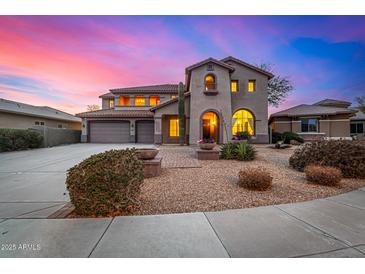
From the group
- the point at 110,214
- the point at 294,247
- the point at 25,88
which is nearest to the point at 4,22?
the point at 110,214

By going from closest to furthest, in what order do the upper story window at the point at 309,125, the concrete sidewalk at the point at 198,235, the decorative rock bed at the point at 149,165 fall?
the concrete sidewalk at the point at 198,235, the decorative rock bed at the point at 149,165, the upper story window at the point at 309,125

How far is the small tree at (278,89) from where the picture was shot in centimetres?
2266

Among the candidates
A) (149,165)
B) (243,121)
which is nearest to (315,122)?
(243,121)

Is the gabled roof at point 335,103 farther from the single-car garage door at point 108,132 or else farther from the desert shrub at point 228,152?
the single-car garage door at point 108,132

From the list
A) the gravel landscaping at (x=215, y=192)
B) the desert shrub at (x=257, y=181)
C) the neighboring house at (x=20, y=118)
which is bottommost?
the gravel landscaping at (x=215, y=192)

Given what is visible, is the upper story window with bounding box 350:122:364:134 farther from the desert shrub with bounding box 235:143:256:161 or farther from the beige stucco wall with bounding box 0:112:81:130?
the beige stucco wall with bounding box 0:112:81:130

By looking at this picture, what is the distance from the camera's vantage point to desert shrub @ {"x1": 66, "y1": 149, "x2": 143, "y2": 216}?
9.09 ft

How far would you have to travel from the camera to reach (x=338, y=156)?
5.39 m

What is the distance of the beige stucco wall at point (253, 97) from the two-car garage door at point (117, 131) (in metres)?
10.5

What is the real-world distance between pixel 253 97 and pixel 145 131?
12.9 meters

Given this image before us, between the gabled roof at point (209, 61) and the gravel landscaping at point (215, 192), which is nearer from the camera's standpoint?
the gravel landscaping at point (215, 192)

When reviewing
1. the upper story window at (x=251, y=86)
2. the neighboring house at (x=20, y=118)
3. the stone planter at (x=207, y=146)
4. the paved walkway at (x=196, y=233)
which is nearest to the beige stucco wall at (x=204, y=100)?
the upper story window at (x=251, y=86)

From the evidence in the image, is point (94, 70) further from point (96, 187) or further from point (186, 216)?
point (186, 216)

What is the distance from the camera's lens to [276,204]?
3303mm
